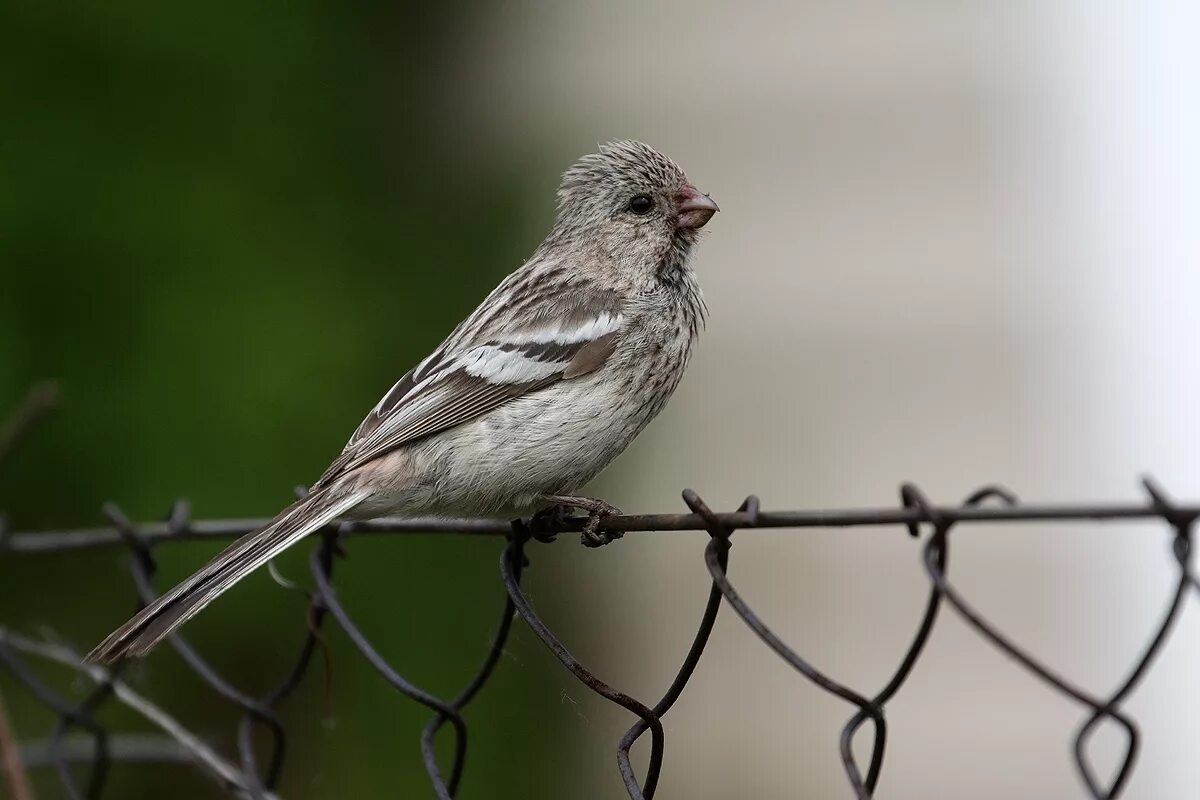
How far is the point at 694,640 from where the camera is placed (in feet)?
8.84

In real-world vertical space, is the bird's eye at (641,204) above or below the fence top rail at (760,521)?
above

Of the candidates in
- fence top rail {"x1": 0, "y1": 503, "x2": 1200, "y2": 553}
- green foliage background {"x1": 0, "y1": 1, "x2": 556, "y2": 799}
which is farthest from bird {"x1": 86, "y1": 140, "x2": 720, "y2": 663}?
green foliage background {"x1": 0, "y1": 1, "x2": 556, "y2": 799}

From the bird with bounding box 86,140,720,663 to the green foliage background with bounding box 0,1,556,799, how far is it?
158 cm

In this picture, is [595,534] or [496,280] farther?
[496,280]

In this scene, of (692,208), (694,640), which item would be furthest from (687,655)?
(692,208)

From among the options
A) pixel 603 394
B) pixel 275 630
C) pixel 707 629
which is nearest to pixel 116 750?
pixel 275 630

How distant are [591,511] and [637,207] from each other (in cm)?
124

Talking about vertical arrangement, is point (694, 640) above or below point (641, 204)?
below

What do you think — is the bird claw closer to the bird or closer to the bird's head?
the bird

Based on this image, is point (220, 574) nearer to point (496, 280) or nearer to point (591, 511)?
point (591, 511)

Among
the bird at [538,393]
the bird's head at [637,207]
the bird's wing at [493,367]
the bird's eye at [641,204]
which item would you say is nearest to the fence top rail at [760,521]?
the bird at [538,393]

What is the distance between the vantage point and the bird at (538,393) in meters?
3.38

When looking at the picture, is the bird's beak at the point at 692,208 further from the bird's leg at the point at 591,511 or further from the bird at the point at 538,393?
the bird's leg at the point at 591,511

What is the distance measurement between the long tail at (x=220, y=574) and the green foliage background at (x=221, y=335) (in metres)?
1.73
